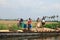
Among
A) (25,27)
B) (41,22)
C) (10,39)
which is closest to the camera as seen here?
(10,39)

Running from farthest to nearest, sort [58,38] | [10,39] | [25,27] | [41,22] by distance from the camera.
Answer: [41,22], [25,27], [58,38], [10,39]

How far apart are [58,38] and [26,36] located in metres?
2.70

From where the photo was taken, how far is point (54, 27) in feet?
73.6

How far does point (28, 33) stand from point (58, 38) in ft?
8.50

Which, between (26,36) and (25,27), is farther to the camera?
(25,27)

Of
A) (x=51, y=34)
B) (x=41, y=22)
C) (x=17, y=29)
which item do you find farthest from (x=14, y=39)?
(x=41, y=22)

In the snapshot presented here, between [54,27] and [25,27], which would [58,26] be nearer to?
[54,27]

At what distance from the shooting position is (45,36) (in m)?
19.4

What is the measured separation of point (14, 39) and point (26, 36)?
98cm

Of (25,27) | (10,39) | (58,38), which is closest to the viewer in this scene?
(10,39)

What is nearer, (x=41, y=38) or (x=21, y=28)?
(x=41, y=38)

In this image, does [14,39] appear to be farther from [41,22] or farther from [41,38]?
[41,22]

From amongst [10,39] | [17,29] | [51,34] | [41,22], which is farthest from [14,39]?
[41,22]

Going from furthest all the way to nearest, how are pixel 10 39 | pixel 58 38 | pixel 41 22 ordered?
pixel 41 22 < pixel 58 38 < pixel 10 39
